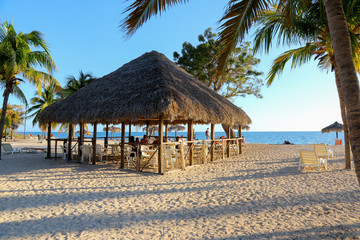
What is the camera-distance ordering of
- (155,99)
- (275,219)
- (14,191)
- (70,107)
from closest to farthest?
A: (275,219), (14,191), (155,99), (70,107)

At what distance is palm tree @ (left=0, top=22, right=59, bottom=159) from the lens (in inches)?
406

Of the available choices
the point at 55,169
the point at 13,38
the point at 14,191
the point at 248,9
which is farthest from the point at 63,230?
the point at 13,38

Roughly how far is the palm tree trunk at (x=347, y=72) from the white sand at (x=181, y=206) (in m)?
1.51

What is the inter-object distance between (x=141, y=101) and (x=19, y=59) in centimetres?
699

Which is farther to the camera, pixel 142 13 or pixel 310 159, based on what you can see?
pixel 310 159

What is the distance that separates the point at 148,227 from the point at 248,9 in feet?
12.9

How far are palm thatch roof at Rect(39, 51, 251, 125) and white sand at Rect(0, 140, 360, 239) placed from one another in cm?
215

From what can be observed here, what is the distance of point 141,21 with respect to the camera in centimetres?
392

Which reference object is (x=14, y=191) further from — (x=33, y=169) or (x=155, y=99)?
(x=155, y=99)

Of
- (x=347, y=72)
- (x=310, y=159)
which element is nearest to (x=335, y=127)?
(x=310, y=159)

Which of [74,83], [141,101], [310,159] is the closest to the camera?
[141,101]

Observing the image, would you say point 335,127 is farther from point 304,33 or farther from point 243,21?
point 243,21

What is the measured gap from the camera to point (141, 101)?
25.5ft

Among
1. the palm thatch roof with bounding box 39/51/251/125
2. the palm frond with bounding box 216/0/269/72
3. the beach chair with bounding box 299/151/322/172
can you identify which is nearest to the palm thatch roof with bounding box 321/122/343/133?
the palm thatch roof with bounding box 39/51/251/125
